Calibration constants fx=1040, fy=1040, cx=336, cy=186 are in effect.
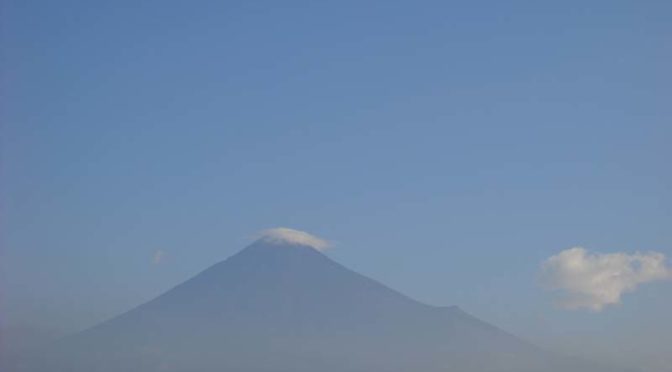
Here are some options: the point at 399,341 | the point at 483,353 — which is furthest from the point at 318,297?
the point at 483,353

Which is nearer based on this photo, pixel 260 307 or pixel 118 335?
pixel 118 335

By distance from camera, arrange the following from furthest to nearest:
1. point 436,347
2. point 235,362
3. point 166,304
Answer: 1. point 166,304
2. point 436,347
3. point 235,362

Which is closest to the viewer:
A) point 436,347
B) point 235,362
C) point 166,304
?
point 235,362

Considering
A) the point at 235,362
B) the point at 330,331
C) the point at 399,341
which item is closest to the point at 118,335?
the point at 235,362

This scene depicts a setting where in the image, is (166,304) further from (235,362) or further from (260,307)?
(235,362)

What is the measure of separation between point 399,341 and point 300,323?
5403 millimetres

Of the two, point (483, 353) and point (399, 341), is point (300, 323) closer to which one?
point (399, 341)

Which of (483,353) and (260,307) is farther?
(260,307)

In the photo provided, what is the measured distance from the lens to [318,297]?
2223 inches

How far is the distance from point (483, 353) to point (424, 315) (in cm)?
574

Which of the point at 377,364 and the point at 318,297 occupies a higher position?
the point at 318,297

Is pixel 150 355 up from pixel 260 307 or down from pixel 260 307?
down

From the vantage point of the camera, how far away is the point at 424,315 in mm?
56062

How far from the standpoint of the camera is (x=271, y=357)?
161 feet
